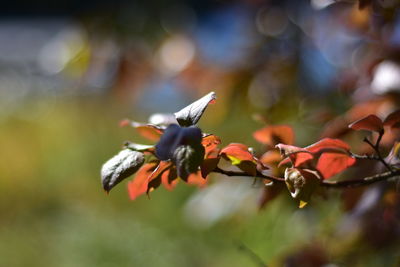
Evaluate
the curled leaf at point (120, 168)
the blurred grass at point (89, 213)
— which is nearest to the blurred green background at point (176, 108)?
the blurred grass at point (89, 213)

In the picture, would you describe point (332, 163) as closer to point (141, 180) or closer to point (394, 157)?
point (394, 157)

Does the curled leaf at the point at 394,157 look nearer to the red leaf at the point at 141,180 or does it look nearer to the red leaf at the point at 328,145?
the red leaf at the point at 328,145

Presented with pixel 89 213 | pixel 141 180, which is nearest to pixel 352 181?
pixel 141 180

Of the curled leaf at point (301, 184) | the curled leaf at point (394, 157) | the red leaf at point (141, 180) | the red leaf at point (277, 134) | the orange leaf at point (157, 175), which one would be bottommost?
the curled leaf at point (394, 157)

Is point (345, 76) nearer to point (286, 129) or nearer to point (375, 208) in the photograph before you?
point (375, 208)

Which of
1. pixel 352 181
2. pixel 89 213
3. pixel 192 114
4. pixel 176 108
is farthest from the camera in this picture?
pixel 176 108

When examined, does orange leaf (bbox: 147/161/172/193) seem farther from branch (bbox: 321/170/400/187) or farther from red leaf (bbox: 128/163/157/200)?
branch (bbox: 321/170/400/187)

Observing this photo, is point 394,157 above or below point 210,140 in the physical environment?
below
